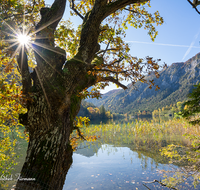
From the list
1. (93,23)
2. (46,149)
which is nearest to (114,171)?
(46,149)

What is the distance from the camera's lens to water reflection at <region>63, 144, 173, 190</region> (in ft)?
19.1

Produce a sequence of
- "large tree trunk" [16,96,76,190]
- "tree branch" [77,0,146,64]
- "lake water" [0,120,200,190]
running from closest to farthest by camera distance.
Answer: "large tree trunk" [16,96,76,190] → "tree branch" [77,0,146,64] → "lake water" [0,120,200,190]

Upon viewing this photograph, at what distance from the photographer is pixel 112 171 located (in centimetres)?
710

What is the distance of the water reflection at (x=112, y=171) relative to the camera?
229 inches

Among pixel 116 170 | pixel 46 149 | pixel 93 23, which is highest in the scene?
pixel 93 23

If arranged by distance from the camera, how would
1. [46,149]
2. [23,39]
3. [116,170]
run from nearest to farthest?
[46,149] → [23,39] → [116,170]

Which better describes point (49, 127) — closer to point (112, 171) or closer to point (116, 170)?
point (112, 171)

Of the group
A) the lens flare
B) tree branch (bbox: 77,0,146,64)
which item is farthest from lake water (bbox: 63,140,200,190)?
the lens flare

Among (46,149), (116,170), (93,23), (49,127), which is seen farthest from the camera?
(116,170)

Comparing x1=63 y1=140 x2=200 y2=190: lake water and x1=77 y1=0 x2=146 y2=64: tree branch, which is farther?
x1=63 y1=140 x2=200 y2=190: lake water

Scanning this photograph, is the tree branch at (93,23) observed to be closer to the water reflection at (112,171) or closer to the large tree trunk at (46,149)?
the large tree trunk at (46,149)

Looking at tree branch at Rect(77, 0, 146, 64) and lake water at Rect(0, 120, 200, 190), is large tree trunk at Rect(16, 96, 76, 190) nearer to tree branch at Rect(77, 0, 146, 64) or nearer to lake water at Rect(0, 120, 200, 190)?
tree branch at Rect(77, 0, 146, 64)

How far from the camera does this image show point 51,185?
186cm

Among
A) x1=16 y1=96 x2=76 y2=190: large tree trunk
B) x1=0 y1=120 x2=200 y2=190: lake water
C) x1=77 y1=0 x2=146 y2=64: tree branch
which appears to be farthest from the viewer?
x1=0 y1=120 x2=200 y2=190: lake water
